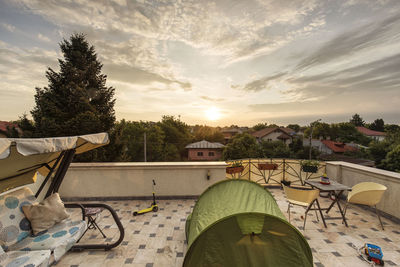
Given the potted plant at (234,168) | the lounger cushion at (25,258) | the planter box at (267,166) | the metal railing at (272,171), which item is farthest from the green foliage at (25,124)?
the planter box at (267,166)

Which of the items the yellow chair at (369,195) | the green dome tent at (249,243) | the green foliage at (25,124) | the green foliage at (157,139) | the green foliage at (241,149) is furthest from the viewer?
the green foliage at (157,139)

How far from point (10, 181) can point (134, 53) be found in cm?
620

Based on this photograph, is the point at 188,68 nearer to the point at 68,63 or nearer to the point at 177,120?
the point at 68,63

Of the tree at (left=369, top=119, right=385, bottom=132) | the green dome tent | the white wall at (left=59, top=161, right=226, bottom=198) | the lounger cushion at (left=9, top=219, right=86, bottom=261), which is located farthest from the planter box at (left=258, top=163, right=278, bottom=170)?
the tree at (left=369, top=119, right=385, bottom=132)

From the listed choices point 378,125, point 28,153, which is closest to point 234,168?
point 28,153

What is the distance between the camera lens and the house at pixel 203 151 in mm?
31752

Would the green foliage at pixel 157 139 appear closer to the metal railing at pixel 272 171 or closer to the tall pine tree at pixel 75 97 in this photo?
the tall pine tree at pixel 75 97

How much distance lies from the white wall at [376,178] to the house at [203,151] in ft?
85.2

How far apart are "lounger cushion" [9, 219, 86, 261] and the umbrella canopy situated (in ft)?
3.42

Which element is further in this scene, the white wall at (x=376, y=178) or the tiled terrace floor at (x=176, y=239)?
the white wall at (x=376, y=178)

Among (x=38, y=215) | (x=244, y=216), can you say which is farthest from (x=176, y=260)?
(x=38, y=215)

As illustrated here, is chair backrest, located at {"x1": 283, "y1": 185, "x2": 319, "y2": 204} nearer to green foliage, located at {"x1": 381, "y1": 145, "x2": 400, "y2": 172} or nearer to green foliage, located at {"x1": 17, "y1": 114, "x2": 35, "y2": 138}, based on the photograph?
green foliage, located at {"x1": 17, "y1": 114, "x2": 35, "y2": 138}

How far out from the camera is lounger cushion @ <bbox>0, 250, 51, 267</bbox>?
2.00 metres

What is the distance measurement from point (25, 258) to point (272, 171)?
23.8 feet
